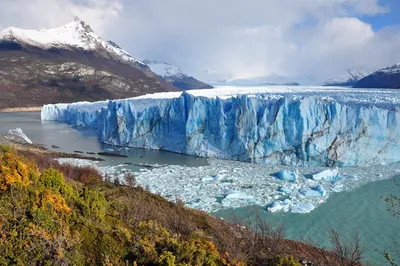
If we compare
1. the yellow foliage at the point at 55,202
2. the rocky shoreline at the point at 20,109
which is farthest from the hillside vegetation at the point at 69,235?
the rocky shoreline at the point at 20,109

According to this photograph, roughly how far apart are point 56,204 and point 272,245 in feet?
8.75

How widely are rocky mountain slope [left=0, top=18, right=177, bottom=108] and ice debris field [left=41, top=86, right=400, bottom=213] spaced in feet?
135

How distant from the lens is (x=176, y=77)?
11206 centimetres

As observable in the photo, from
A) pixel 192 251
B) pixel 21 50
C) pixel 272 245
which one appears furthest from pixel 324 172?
pixel 21 50

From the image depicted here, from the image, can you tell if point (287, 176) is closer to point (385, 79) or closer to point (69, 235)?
point (69, 235)

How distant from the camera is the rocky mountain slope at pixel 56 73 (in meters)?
54.4

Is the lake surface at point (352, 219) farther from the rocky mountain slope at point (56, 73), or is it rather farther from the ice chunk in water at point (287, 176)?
the rocky mountain slope at point (56, 73)

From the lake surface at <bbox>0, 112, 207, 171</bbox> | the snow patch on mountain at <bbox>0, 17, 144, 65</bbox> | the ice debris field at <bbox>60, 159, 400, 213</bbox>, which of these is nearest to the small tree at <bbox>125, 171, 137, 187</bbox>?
the ice debris field at <bbox>60, 159, 400, 213</bbox>

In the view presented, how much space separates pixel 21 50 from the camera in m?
71.6

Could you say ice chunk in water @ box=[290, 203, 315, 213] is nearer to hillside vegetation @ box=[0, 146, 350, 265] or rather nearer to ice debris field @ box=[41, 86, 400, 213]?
ice debris field @ box=[41, 86, 400, 213]

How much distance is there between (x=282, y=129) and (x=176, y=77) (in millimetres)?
99827

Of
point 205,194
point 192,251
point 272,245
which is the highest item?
point 192,251

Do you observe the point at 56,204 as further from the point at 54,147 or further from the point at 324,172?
the point at 54,147

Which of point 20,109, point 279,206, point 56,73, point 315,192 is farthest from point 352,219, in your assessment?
point 56,73
